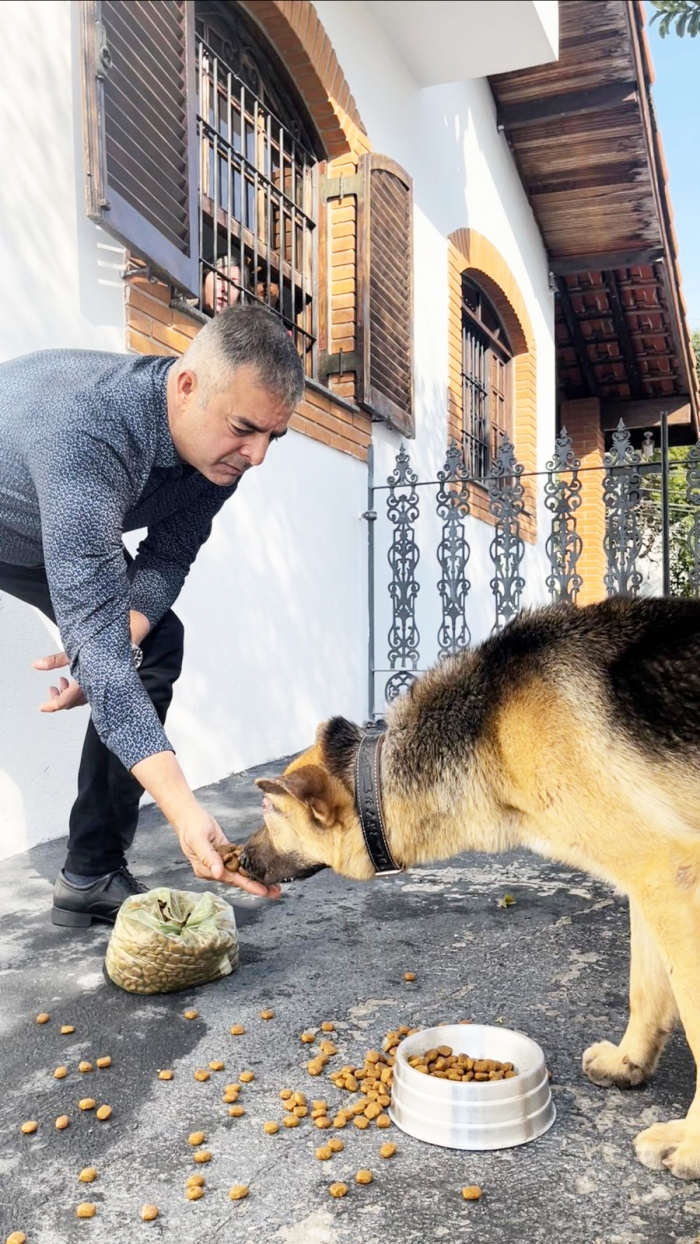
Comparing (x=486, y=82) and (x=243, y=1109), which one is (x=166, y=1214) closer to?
(x=243, y=1109)

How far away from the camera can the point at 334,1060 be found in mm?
2482

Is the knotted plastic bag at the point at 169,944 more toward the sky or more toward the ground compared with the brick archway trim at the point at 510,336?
more toward the ground

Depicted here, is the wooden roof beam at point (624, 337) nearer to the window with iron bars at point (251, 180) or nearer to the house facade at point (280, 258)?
the house facade at point (280, 258)

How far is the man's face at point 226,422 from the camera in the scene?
8.70 feet

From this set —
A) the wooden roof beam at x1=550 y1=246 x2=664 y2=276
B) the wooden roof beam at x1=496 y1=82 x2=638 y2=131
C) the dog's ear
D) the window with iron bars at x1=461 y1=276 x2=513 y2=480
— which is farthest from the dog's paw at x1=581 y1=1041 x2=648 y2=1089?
the wooden roof beam at x1=550 y1=246 x2=664 y2=276

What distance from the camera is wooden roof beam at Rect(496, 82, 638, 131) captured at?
1036 centimetres

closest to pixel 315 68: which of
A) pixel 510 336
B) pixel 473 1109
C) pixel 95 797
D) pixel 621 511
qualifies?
pixel 621 511

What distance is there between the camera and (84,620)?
2498 millimetres

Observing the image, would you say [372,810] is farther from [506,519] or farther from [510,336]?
[510,336]

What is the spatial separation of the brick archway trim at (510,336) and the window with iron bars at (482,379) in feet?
0.46

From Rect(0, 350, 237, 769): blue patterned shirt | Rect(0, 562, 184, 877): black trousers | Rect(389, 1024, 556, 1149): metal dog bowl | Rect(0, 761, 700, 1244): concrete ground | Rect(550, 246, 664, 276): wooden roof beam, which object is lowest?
Rect(0, 761, 700, 1244): concrete ground

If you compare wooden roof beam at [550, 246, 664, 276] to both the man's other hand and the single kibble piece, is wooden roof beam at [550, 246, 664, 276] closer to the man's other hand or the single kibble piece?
the man's other hand

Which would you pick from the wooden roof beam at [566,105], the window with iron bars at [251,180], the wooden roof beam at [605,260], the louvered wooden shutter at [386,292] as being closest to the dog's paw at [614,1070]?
the window with iron bars at [251,180]

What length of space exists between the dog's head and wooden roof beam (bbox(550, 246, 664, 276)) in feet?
39.7
